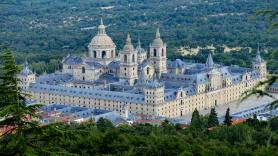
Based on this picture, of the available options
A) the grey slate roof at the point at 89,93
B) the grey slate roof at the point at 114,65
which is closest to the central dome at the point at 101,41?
the grey slate roof at the point at 114,65

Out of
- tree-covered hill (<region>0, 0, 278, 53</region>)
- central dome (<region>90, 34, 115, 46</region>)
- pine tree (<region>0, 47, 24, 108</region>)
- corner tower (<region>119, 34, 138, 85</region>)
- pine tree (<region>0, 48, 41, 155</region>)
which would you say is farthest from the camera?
tree-covered hill (<region>0, 0, 278, 53</region>)

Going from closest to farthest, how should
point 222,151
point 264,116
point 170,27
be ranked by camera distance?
point 222,151 → point 264,116 → point 170,27

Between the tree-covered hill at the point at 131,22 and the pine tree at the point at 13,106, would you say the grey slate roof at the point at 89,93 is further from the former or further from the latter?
the pine tree at the point at 13,106

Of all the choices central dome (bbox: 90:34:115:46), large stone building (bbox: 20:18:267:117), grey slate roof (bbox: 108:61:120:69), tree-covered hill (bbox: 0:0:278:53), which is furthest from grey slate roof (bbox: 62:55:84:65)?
tree-covered hill (bbox: 0:0:278:53)

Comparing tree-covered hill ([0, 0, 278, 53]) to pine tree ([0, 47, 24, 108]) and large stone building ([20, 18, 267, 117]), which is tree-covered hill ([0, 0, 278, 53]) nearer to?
large stone building ([20, 18, 267, 117])

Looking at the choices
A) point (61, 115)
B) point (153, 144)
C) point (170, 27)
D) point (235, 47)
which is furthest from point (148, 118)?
point (170, 27)

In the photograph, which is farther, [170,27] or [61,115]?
[170,27]

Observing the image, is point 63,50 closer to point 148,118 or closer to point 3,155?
point 148,118

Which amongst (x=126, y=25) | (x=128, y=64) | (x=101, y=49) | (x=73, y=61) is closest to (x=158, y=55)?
(x=128, y=64)
